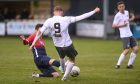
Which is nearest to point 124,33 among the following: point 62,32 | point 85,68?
point 85,68

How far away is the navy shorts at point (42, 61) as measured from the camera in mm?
16672

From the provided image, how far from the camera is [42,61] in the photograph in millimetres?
16656

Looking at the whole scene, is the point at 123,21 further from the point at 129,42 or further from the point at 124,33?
the point at 129,42

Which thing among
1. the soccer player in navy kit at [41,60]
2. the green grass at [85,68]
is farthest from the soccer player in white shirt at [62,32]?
the soccer player in navy kit at [41,60]

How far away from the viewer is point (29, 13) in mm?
45125

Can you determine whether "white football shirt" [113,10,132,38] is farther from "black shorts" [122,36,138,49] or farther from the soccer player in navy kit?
the soccer player in navy kit

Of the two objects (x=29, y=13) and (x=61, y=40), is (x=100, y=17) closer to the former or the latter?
(x=29, y=13)

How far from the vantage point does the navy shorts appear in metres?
16.7

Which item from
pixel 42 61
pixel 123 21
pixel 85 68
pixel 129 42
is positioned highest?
pixel 123 21

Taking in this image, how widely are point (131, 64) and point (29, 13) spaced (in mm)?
25976

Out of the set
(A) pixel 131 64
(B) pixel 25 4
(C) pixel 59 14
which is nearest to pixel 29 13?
(B) pixel 25 4

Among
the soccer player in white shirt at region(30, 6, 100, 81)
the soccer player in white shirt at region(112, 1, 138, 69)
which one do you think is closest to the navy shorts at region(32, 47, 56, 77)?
the soccer player in white shirt at region(30, 6, 100, 81)

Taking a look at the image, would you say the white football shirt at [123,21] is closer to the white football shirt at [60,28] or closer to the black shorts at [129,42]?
the black shorts at [129,42]

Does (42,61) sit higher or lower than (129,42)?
lower
